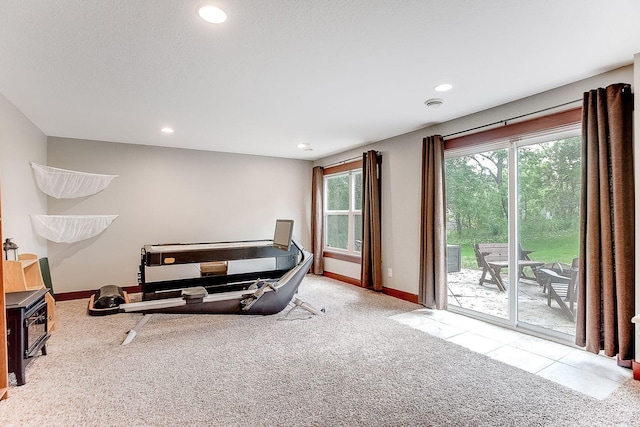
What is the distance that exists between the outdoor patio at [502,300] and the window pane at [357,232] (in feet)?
5.88

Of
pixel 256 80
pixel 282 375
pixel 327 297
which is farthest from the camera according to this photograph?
pixel 327 297

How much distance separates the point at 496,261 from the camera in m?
3.60

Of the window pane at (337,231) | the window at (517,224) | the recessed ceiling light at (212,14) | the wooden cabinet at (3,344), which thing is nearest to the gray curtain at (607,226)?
the window at (517,224)

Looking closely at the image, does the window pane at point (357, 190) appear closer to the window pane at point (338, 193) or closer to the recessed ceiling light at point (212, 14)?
the window pane at point (338, 193)

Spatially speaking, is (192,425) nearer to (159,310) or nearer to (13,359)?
(13,359)

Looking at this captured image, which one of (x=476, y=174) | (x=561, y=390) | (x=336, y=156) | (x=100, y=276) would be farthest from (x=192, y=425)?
(x=336, y=156)

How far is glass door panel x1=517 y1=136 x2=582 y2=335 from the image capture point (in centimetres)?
297

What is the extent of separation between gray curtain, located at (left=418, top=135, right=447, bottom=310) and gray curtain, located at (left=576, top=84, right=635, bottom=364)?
1.40 meters

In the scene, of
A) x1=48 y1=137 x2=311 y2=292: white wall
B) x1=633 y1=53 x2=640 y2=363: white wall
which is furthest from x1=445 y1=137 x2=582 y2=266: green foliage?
x1=48 y1=137 x2=311 y2=292: white wall

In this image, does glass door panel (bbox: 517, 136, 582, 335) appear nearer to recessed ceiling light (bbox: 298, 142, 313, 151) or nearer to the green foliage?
the green foliage

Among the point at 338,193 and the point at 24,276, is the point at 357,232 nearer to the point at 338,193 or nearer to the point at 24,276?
the point at 338,193

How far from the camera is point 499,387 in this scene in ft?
7.24

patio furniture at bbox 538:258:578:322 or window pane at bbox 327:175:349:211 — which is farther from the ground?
window pane at bbox 327:175:349:211

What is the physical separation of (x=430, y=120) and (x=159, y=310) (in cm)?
361
